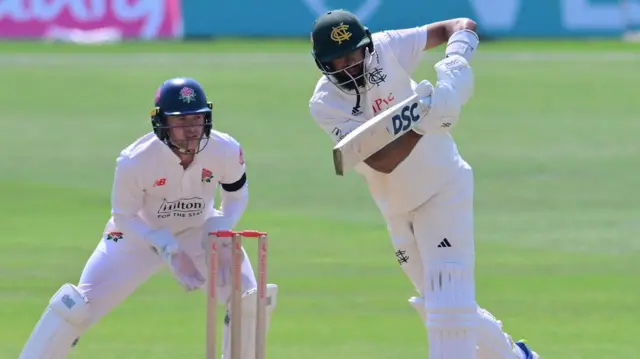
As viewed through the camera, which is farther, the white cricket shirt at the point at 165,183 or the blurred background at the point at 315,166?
the blurred background at the point at 315,166

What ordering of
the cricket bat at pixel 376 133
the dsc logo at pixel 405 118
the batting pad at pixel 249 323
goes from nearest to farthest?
the cricket bat at pixel 376 133 < the dsc logo at pixel 405 118 < the batting pad at pixel 249 323

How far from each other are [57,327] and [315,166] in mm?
8255

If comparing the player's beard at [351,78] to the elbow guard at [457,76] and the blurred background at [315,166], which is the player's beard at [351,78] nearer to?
the elbow guard at [457,76]

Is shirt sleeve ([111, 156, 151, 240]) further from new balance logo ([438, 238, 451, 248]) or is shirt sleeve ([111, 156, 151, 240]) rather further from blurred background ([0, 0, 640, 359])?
new balance logo ([438, 238, 451, 248])

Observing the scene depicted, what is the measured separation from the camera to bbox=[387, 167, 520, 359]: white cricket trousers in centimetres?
601

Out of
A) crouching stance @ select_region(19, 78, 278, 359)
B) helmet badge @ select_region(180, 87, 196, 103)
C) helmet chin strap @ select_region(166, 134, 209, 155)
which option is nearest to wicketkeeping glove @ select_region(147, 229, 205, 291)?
crouching stance @ select_region(19, 78, 278, 359)

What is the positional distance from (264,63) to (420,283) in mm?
18361

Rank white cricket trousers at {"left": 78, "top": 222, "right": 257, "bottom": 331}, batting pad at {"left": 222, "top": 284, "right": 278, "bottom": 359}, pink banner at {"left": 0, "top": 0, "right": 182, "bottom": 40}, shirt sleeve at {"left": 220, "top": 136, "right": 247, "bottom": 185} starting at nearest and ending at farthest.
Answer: batting pad at {"left": 222, "top": 284, "right": 278, "bottom": 359}
white cricket trousers at {"left": 78, "top": 222, "right": 257, "bottom": 331}
shirt sleeve at {"left": 220, "top": 136, "right": 247, "bottom": 185}
pink banner at {"left": 0, "top": 0, "right": 182, "bottom": 40}

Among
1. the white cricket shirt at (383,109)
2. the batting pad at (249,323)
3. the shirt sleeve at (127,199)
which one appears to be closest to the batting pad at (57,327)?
the shirt sleeve at (127,199)

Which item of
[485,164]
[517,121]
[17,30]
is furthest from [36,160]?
[17,30]

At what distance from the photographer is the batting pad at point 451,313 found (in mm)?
5859

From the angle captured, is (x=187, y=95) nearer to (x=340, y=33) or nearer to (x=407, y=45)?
(x=340, y=33)

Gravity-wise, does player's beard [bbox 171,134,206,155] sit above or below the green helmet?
below

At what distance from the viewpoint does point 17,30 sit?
1083 inches
